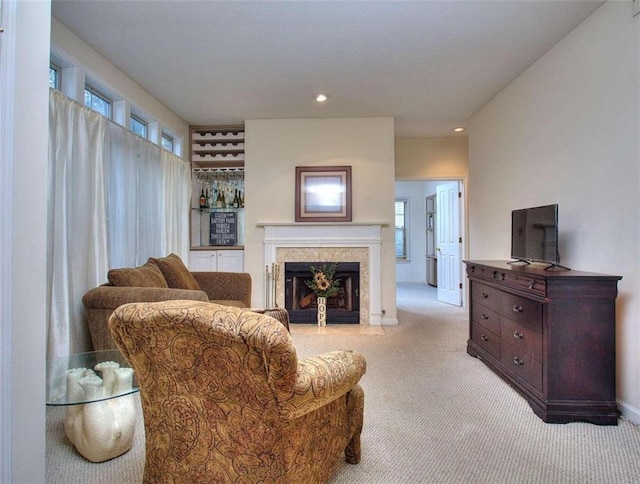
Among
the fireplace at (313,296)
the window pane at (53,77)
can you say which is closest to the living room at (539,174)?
the fireplace at (313,296)

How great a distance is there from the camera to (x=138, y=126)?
3.82 meters

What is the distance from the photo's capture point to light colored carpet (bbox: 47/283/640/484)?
1.60 meters

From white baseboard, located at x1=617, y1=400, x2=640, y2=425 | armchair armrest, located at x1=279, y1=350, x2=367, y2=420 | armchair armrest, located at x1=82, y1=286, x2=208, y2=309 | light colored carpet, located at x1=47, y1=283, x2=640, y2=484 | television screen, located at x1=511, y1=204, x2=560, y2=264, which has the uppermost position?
television screen, located at x1=511, y1=204, x2=560, y2=264

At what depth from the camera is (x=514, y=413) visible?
2180 mm

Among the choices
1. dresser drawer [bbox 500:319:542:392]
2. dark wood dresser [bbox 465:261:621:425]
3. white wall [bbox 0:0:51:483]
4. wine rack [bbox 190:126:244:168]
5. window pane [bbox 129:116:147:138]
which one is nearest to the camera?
white wall [bbox 0:0:51:483]

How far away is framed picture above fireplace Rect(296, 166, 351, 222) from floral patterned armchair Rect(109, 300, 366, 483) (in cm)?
321

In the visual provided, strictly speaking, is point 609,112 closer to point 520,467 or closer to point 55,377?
point 520,467

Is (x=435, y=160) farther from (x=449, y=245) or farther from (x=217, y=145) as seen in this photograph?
(x=217, y=145)

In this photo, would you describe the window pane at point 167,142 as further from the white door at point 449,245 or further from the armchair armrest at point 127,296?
the white door at point 449,245

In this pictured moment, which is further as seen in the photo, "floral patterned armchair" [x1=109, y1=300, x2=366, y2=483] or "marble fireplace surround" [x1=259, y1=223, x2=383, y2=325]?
"marble fireplace surround" [x1=259, y1=223, x2=383, y2=325]

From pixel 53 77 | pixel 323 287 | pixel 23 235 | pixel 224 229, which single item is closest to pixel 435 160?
pixel 323 287

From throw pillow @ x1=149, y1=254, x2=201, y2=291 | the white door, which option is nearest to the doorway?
the white door

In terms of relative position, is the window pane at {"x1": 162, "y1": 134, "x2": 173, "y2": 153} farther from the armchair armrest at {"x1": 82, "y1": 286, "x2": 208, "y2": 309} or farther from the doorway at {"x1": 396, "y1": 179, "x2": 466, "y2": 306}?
the doorway at {"x1": 396, "y1": 179, "x2": 466, "y2": 306}

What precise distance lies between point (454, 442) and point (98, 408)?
1854 mm
